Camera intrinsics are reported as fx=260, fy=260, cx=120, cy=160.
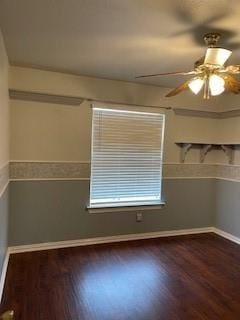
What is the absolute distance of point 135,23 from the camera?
1.97 metres

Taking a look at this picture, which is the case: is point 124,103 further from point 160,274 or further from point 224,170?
point 160,274

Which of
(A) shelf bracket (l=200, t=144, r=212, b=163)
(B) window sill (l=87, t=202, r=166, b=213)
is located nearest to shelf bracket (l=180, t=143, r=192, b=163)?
(A) shelf bracket (l=200, t=144, r=212, b=163)

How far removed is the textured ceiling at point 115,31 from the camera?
5.73 feet

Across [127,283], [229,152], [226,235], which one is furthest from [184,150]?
[127,283]

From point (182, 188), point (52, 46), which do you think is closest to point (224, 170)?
point (182, 188)

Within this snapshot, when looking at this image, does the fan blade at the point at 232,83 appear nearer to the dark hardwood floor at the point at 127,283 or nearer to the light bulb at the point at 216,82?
the light bulb at the point at 216,82

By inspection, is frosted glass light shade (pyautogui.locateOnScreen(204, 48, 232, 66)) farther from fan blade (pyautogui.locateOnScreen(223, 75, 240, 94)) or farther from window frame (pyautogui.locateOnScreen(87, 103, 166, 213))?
window frame (pyautogui.locateOnScreen(87, 103, 166, 213))

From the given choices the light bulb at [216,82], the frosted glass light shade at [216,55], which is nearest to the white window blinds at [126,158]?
the light bulb at [216,82]

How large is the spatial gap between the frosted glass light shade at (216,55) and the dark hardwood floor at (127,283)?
2.07 meters

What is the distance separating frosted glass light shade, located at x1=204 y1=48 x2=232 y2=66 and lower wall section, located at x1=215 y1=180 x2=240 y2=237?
7.78 feet

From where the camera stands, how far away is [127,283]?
8.57ft

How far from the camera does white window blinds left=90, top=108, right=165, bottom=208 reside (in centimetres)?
365

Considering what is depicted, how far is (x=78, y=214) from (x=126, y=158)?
104 centimetres

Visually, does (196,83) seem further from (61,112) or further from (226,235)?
(226,235)
